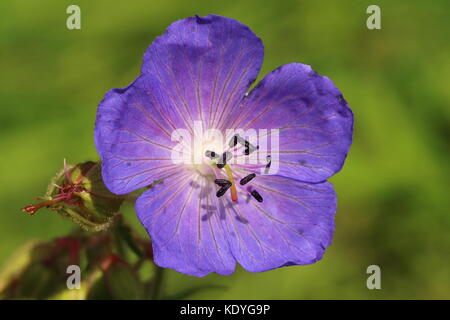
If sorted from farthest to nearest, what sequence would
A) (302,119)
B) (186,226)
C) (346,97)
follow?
(346,97) < (302,119) < (186,226)

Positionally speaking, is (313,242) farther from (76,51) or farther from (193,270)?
(76,51)

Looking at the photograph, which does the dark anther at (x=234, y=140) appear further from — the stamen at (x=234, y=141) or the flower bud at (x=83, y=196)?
the flower bud at (x=83, y=196)

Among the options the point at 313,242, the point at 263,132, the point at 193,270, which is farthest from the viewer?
the point at 263,132

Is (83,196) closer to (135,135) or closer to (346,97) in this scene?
(135,135)

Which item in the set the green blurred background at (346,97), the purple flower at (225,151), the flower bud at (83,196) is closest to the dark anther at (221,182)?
the purple flower at (225,151)

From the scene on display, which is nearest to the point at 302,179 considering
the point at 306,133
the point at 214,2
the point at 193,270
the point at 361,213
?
the point at 306,133

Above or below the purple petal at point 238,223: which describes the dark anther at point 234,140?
above

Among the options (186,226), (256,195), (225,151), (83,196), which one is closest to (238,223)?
(256,195)

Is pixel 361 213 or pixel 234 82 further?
pixel 361 213
